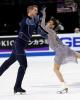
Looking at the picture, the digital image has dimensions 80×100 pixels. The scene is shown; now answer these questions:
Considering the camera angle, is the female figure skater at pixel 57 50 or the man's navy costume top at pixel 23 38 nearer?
the man's navy costume top at pixel 23 38

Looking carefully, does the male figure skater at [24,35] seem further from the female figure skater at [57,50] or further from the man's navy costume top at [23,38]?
the female figure skater at [57,50]

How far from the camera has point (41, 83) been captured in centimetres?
921

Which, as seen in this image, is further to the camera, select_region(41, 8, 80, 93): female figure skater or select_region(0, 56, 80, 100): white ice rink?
select_region(41, 8, 80, 93): female figure skater

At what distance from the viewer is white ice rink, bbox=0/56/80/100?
7832 millimetres

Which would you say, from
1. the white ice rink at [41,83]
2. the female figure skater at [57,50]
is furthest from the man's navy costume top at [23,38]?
the white ice rink at [41,83]

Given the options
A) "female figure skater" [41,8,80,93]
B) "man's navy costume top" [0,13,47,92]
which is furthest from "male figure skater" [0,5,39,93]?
"female figure skater" [41,8,80,93]

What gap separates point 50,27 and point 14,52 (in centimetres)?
71

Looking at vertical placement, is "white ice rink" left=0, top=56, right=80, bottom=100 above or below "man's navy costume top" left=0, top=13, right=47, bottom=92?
below

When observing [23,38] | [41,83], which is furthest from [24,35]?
[41,83]

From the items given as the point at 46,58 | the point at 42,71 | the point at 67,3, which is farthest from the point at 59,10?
the point at 42,71

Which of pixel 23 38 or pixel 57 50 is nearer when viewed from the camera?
pixel 23 38

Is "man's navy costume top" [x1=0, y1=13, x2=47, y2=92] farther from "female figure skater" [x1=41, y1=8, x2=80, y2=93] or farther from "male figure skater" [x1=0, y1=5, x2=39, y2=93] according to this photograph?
"female figure skater" [x1=41, y1=8, x2=80, y2=93]

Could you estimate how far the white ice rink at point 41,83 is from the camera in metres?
7.83

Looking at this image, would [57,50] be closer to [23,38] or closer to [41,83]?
[23,38]
